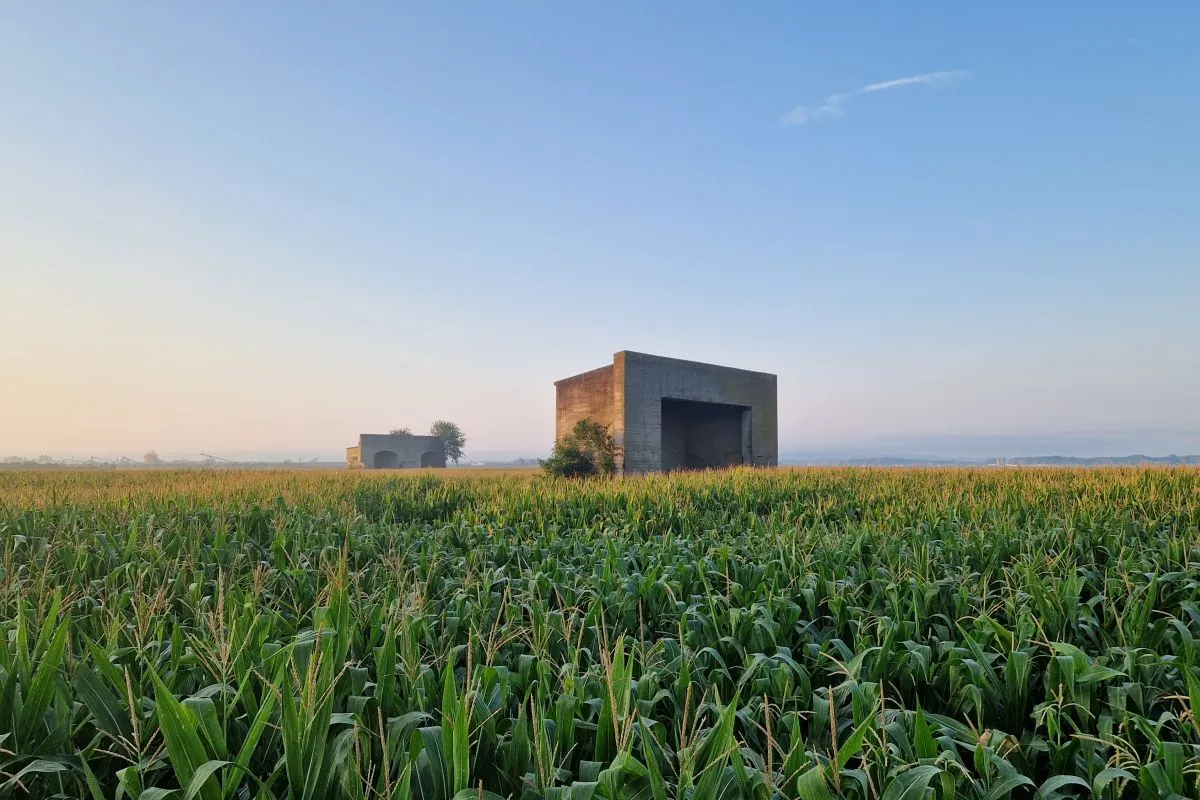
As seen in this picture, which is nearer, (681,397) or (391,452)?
(681,397)

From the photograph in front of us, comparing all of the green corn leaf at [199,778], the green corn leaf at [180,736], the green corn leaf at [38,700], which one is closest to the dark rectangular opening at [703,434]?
the green corn leaf at [38,700]

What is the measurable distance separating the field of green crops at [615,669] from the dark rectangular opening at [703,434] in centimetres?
1551

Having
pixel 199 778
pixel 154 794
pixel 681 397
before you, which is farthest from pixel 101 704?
pixel 681 397

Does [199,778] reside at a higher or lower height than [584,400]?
lower

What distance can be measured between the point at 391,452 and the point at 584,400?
3729cm

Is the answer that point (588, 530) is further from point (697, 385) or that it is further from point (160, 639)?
point (697, 385)

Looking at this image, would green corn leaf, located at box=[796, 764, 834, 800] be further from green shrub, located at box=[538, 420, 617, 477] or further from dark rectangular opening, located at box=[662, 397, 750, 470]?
dark rectangular opening, located at box=[662, 397, 750, 470]

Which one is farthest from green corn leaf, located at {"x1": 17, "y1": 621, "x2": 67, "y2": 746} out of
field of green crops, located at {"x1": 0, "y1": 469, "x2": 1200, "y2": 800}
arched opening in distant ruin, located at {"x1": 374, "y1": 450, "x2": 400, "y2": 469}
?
arched opening in distant ruin, located at {"x1": 374, "y1": 450, "x2": 400, "y2": 469}

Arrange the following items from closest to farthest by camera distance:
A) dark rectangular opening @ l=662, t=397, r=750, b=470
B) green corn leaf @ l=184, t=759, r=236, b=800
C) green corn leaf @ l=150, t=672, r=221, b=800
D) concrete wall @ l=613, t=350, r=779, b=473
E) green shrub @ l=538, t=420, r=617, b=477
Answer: green corn leaf @ l=184, t=759, r=236, b=800, green corn leaf @ l=150, t=672, r=221, b=800, concrete wall @ l=613, t=350, r=779, b=473, green shrub @ l=538, t=420, r=617, b=477, dark rectangular opening @ l=662, t=397, r=750, b=470

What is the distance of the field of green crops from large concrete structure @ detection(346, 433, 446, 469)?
45.7 metres

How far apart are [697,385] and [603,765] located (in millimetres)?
18358

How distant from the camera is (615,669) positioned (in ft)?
7.34

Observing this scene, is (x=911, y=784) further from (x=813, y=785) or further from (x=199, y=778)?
(x=199, y=778)

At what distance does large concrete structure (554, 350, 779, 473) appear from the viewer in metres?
18.2
